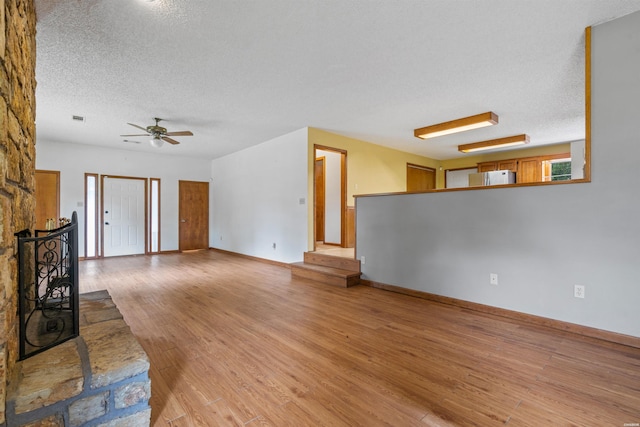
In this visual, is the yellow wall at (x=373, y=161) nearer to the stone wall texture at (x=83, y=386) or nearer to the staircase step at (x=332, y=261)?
the staircase step at (x=332, y=261)

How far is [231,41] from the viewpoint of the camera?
2756 mm

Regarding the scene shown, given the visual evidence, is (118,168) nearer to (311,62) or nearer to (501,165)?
(311,62)

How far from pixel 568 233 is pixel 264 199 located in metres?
5.15

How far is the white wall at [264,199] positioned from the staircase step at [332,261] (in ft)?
0.88

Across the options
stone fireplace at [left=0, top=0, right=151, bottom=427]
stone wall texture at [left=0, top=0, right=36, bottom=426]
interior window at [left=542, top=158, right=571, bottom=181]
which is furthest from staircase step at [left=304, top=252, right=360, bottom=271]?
interior window at [left=542, top=158, right=571, bottom=181]

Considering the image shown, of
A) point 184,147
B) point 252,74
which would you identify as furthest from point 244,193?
point 252,74

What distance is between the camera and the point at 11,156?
1.34 metres

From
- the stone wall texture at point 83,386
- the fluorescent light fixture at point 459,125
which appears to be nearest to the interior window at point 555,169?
the fluorescent light fixture at point 459,125

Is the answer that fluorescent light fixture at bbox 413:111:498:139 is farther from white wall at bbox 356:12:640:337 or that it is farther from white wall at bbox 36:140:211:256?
white wall at bbox 36:140:211:256

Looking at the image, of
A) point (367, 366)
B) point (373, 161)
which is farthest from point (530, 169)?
point (367, 366)

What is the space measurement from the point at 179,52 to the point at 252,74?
2.50 ft

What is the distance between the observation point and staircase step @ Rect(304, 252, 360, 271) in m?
4.70

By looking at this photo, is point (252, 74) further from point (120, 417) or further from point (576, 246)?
point (576, 246)

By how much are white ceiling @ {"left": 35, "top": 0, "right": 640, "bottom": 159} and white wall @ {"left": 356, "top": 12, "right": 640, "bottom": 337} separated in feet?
2.33
